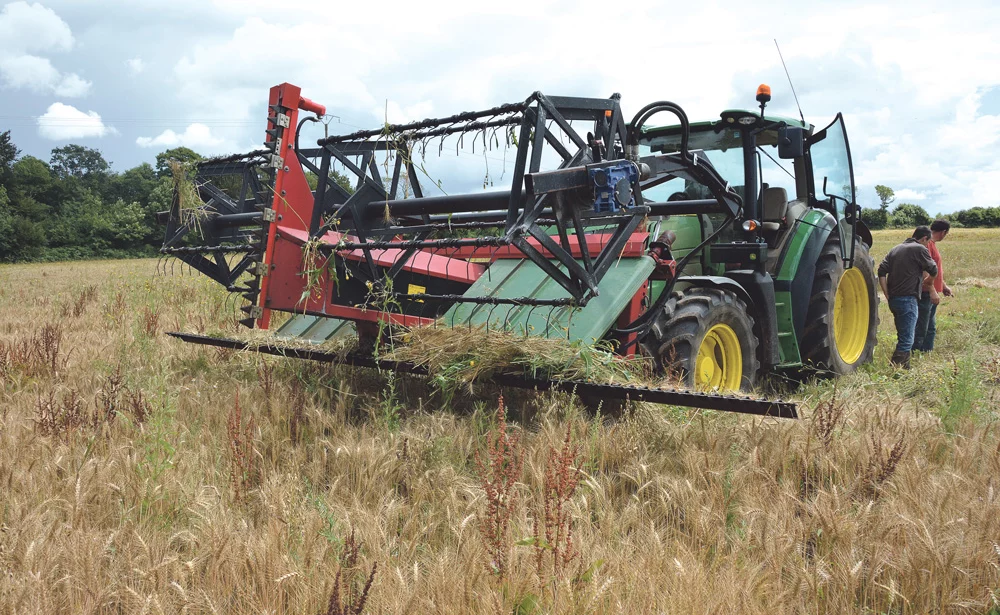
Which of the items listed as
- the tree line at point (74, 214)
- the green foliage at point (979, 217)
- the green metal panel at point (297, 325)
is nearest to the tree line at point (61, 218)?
the tree line at point (74, 214)

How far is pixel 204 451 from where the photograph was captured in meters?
3.48

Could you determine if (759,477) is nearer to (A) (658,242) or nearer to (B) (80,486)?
(A) (658,242)

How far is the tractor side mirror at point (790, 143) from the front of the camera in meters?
5.54

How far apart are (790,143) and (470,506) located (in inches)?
166

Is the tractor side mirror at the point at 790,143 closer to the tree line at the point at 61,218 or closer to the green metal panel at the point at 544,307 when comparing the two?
the green metal panel at the point at 544,307

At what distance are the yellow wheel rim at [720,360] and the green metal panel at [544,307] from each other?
2.21ft

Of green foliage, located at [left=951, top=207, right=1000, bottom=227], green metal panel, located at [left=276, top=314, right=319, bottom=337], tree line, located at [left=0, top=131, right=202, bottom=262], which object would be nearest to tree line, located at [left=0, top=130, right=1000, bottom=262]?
tree line, located at [left=0, top=131, right=202, bottom=262]

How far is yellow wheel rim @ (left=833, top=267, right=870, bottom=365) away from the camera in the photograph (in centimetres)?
702

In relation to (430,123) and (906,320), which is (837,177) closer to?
(906,320)

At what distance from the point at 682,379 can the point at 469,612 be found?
8.67 feet

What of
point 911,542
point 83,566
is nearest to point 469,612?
point 83,566

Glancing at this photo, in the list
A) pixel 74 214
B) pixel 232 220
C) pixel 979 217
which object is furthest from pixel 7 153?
pixel 979 217

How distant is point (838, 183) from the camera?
654 cm

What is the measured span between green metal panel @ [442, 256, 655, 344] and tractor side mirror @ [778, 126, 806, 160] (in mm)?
1864
